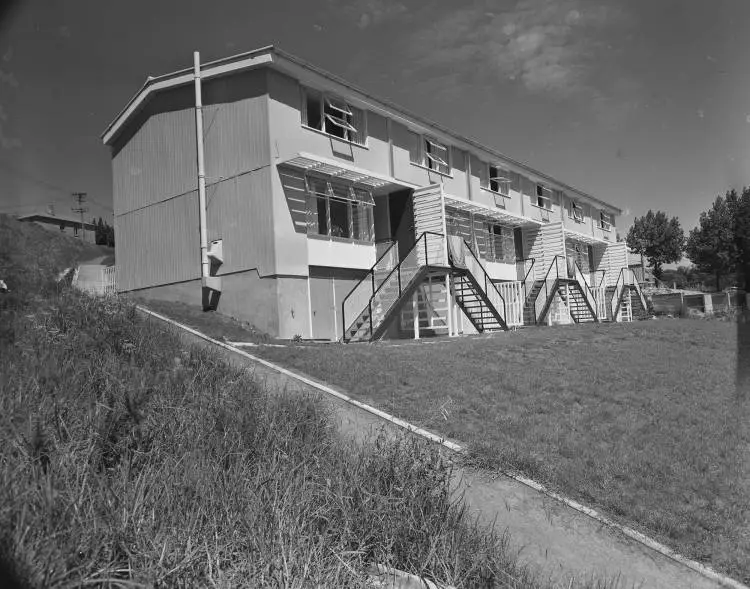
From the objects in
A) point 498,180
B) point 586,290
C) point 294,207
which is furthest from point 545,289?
point 294,207

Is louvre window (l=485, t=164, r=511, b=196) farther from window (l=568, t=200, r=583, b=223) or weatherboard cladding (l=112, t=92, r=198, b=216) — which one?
weatherboard cladding (l=112, t=92, r=198, b=216)

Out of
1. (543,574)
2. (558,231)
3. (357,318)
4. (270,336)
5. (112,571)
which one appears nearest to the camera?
(112,571)

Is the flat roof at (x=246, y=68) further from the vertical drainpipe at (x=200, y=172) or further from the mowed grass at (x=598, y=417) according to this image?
the mowed grass at (x=598, y=417)

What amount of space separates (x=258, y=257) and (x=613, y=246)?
29.3m

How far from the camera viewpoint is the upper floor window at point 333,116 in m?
18.2

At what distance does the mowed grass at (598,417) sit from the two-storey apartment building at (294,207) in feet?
17.0

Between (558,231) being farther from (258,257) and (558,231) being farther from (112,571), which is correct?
(112,571)

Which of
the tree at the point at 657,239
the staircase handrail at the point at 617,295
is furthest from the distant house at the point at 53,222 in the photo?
the tree at the point at 657,239

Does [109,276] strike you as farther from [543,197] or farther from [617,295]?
[617,295]

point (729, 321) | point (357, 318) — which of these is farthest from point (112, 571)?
point (729, 321)

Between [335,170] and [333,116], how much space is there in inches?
98.1

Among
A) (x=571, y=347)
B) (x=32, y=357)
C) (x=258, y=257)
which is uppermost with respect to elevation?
(x=258, y=257)

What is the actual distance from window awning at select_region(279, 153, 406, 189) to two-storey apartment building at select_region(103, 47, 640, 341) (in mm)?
59

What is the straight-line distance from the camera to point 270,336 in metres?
16.1
